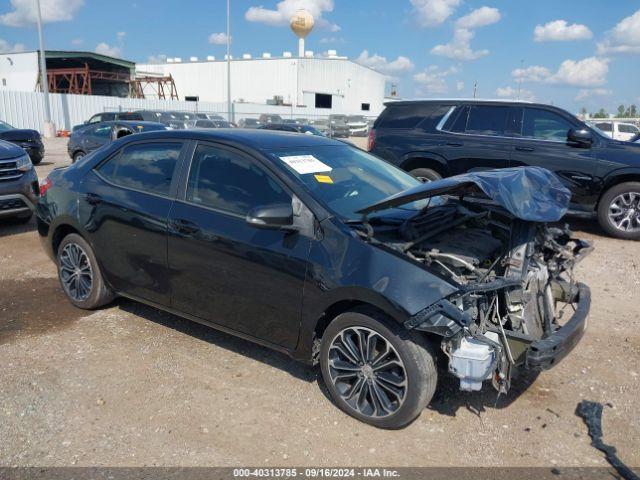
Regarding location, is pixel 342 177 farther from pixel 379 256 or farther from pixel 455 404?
pixel 455 404

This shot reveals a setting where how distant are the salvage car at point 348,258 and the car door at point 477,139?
13.7 feet

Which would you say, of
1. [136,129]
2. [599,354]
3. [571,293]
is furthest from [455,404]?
[136,129]

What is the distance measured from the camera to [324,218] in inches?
129

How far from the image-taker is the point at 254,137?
157 inches

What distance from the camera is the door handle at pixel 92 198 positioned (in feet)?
14.6

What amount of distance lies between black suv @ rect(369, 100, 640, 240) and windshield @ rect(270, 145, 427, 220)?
4.14 meters

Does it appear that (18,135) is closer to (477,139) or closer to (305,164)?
(477,139)

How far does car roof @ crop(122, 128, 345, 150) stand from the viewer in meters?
3.82

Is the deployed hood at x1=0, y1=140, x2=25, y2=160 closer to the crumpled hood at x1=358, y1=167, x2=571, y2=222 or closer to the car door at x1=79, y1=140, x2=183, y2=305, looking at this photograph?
the car door at x1=79, y1=140, x2=183, y2=305

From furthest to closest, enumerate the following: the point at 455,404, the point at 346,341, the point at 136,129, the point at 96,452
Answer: the point at 136,129
the point at 455,404
the point at 346,341
the point at 96,452

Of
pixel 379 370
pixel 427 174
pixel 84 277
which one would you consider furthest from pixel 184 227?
pixel 427 174

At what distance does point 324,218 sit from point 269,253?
1.42 feet

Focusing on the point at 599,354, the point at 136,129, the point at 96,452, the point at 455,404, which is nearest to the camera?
the point at 96,452

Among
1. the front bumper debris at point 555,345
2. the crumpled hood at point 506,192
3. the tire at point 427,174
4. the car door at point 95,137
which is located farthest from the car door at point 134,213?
the car door at point 95,137
